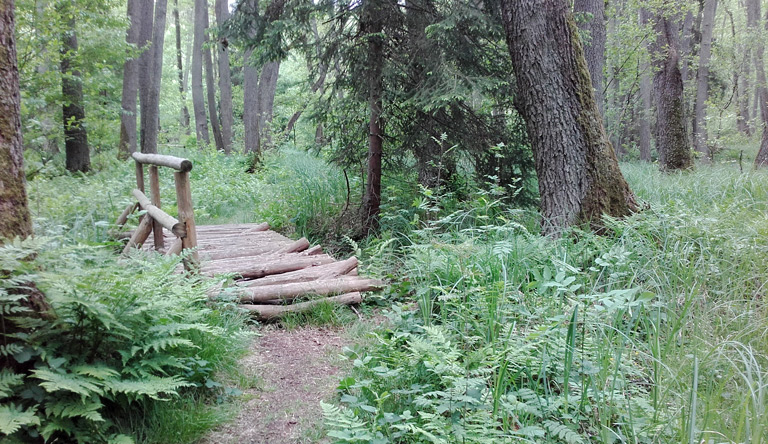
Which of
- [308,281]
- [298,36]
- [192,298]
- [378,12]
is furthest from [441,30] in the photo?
[192,298]

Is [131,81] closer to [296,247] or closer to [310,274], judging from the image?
[296,247]

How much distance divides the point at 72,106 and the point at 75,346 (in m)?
11.5

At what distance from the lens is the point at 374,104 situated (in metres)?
6.75

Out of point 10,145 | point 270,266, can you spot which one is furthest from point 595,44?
point 10,145

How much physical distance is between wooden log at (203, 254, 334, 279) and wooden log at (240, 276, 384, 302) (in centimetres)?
50

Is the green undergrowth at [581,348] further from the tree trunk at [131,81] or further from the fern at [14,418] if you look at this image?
the tree trunk at [131,81]

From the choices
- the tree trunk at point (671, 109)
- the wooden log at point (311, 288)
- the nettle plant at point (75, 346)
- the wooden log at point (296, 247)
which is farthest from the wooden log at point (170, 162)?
the tree trunk at point (671, 109)

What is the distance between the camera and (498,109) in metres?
6.98

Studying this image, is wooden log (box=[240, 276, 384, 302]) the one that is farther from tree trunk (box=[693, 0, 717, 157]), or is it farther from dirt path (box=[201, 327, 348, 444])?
tree trunk (box=[693, 0, 717, 157])

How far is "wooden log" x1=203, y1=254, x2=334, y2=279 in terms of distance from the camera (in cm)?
504

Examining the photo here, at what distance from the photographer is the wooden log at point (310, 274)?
4.91m

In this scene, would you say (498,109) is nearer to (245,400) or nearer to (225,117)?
(245,400)

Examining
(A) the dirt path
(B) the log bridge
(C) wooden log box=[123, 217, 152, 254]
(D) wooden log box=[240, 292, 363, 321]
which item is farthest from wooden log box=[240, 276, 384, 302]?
(C) wooden log box=[123, 217, 152, 254]

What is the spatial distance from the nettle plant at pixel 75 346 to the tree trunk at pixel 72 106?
10.0 m
